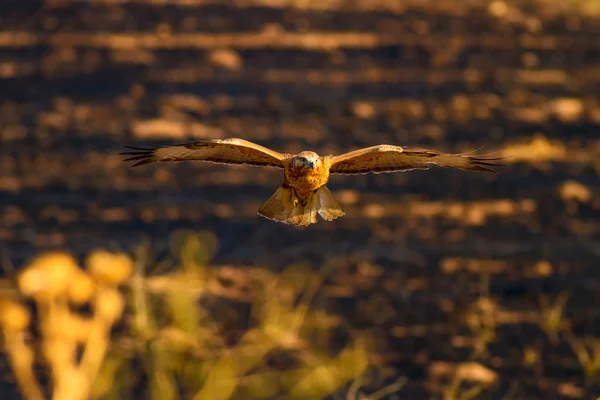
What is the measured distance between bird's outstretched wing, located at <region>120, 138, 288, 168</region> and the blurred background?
9.65ft

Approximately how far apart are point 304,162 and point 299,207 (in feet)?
0.45

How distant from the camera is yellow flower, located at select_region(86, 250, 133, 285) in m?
4.60

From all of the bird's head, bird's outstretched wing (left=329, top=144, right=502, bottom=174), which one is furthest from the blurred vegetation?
the bird's head

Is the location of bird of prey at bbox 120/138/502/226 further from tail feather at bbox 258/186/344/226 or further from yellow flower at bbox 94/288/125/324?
yellow flower at bbox 94/288/125/324

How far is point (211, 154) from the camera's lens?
247cm

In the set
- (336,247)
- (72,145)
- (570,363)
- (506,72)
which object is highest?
(506,72)

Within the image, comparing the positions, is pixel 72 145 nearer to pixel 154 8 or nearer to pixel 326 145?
pixel 154 8

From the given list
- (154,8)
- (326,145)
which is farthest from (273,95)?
(154,8)

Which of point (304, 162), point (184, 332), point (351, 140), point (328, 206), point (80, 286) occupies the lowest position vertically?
point (184, 332)

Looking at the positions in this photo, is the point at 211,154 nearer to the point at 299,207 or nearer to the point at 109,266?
the point at 299,207

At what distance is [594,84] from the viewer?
19.1ft

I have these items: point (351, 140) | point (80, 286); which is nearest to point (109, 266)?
point (80, 286)

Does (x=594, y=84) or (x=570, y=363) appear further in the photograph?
(x=594, y=84)

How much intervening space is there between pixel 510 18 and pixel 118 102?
2.12 meters
